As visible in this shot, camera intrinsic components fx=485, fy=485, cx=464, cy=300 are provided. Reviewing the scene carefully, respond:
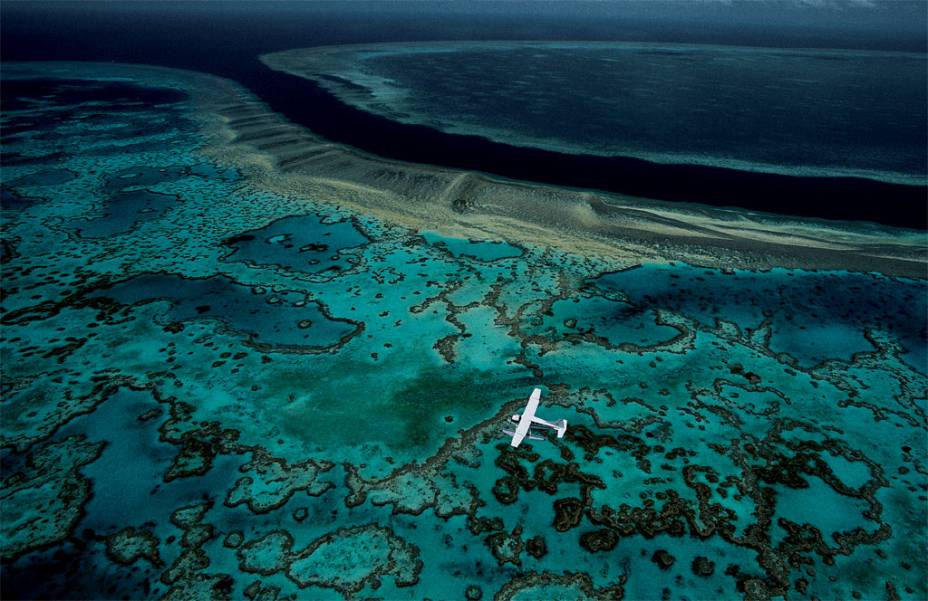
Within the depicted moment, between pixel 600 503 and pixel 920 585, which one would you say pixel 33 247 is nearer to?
pixel 600 503

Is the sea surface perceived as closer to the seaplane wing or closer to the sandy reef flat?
the sandy reef flat

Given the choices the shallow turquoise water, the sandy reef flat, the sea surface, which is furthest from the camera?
the sea surface

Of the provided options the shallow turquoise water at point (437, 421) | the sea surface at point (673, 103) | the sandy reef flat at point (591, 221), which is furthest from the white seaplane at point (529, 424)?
the sea surface at point (673, 103)

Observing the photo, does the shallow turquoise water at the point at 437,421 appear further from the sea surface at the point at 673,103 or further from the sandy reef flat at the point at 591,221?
the sea surface at the point at 673,103

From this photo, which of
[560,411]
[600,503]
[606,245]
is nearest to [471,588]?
[600,503]

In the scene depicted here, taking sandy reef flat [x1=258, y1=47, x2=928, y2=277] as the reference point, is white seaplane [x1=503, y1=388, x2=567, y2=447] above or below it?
below

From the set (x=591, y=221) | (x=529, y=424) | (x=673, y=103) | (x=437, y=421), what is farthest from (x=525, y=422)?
(x=673, y=103)

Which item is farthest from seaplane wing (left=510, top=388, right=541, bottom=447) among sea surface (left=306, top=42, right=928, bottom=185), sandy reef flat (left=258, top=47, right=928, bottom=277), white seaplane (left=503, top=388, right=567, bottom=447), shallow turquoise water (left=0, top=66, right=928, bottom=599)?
sea surface (left=306, top=42, right=928, bottom=185)
